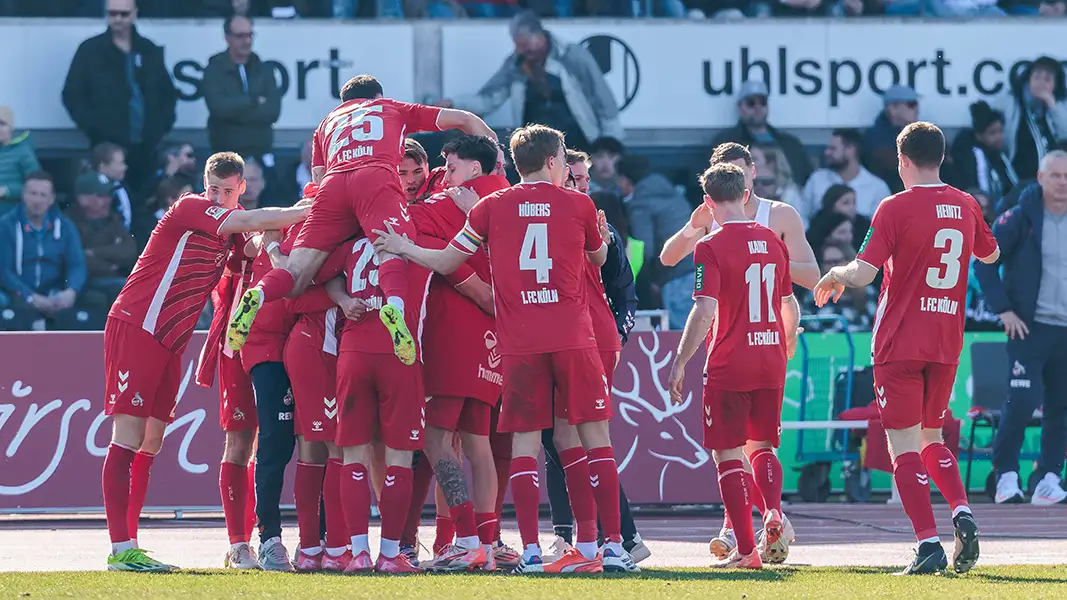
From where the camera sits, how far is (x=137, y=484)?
856 centimetres

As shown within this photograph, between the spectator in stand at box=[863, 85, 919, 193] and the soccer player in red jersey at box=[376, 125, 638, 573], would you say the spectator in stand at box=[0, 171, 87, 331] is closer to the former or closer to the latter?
the soccer player in red jersey at box=[376, 125, 638, 573]

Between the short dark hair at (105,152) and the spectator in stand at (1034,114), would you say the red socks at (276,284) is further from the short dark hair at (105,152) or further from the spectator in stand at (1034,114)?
the spectator in stand at (1034,114)

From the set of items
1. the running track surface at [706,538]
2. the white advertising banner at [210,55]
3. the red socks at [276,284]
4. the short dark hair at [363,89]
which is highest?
the white advertising banner at [210,55]

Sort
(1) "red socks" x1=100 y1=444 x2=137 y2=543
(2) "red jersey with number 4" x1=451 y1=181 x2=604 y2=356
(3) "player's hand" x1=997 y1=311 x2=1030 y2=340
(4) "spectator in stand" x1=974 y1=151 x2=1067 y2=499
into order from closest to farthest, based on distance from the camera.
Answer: (2) "red jersey with number 4" x1=451 y1=181 x2=604 y2=356
(1) "red socks" x1=100 y1=444 x2=137 y2=543
(4) "spectator in stand" x1=974 y1=151 x2=1067 y2=499
(3) "player's hand" x1=997 y1=311 x2=1030 y2=340

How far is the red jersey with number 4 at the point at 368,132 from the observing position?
27.0 ft

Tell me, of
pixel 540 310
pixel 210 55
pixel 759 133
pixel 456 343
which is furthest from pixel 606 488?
pixel 210 55

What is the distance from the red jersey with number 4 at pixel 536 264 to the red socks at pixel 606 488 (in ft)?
1.75

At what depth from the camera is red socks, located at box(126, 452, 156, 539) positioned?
8.55 meters

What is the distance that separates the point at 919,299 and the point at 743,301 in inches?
33.2

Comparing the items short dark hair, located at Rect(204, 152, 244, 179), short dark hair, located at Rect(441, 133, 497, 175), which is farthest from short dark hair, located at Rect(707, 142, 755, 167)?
short dark hair, located at Rect(204, 152, 244, 179)

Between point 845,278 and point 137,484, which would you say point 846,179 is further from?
point 137,484

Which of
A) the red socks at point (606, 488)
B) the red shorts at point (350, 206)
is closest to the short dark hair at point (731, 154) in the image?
the red shorts at point (350, 206)

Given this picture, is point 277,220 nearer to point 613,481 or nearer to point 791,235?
point 613,481

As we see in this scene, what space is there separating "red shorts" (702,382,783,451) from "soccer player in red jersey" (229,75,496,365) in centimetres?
156
